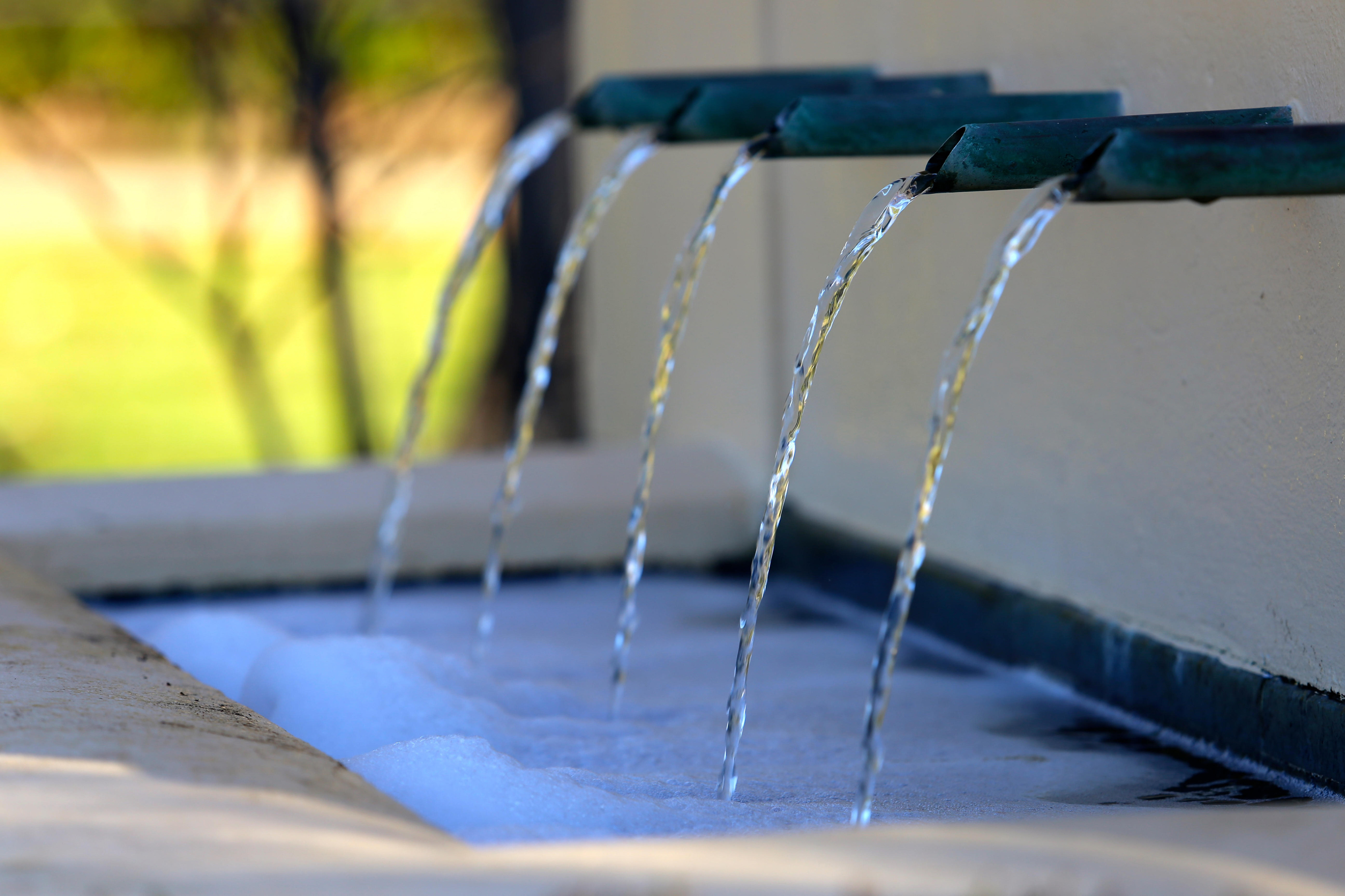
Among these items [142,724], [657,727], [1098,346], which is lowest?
[657,727]

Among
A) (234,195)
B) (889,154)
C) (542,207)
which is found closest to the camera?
(889,154)

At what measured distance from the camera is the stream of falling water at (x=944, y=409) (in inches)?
63.6

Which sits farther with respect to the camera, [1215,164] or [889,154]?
[889,154]

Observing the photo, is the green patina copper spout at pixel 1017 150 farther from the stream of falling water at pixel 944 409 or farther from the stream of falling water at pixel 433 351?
the stream of falling water at pixel 433 351

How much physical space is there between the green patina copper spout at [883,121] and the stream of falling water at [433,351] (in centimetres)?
76

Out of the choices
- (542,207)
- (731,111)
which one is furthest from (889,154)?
(542,207)

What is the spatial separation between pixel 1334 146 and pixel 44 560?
111 inches

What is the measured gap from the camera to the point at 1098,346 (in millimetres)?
2549

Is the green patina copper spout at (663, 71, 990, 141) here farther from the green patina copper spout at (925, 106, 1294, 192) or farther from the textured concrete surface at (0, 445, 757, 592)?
the textured concrete surface at (0, 445, 757, 592)

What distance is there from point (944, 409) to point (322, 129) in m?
4.73

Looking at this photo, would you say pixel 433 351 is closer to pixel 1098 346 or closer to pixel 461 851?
pixel 1098 346

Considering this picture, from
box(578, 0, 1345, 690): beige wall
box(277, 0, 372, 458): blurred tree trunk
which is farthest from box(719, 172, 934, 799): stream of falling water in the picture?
box(277, 0, 372, 458): blurred tree trunk

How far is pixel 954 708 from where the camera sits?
2.54m

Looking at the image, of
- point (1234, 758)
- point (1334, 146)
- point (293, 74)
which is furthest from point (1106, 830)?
point (293, 74)
